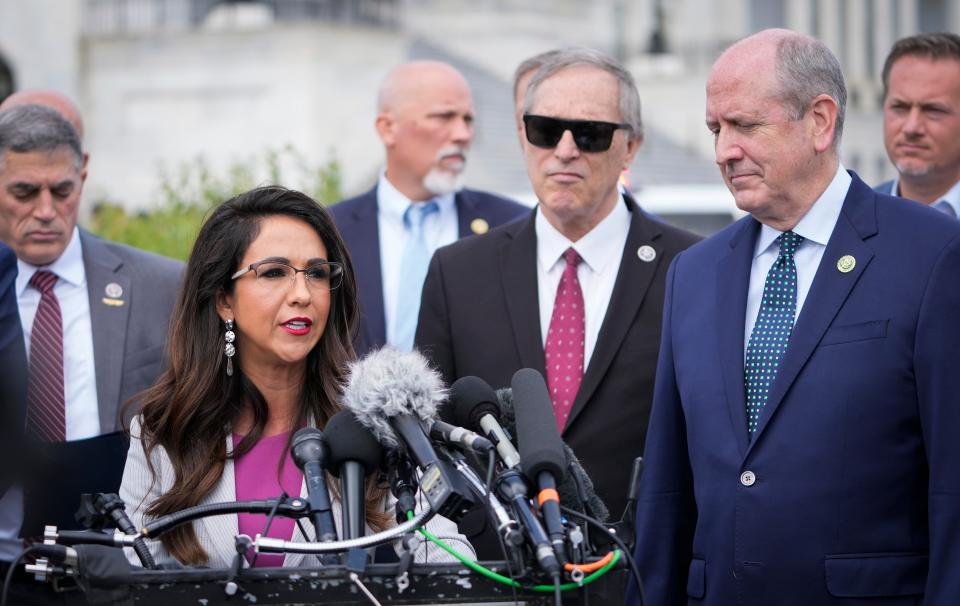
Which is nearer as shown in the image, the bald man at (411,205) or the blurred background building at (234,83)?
the bald man at (411,205)

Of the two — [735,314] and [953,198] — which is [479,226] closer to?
[953,198]

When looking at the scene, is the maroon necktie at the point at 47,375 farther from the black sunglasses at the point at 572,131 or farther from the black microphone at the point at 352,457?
the black microphone at the point at 352,457

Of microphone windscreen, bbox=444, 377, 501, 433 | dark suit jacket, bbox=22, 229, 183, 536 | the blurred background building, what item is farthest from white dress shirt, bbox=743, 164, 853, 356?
the blurred background building

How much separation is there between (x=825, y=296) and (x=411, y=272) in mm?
3326

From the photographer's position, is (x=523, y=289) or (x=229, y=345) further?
(x=523, y=289)

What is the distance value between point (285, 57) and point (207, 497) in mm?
20579

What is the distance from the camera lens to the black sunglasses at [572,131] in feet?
19.4

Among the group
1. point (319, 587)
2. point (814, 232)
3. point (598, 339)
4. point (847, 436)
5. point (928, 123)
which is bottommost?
point (319, 587)

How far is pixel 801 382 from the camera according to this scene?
4.38 meters

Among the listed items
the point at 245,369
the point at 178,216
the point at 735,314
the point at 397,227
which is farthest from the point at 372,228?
the point at 178,216

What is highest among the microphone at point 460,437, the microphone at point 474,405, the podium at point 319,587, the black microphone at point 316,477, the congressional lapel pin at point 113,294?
the congressional lapel pin at point 113,294

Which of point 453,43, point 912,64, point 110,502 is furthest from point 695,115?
point 110,502

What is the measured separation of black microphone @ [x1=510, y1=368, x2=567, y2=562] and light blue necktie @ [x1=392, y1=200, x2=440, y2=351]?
345 cm

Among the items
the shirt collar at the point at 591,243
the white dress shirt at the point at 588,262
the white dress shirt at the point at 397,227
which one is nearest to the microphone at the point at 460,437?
the white dress shirt at the point at 588,262
